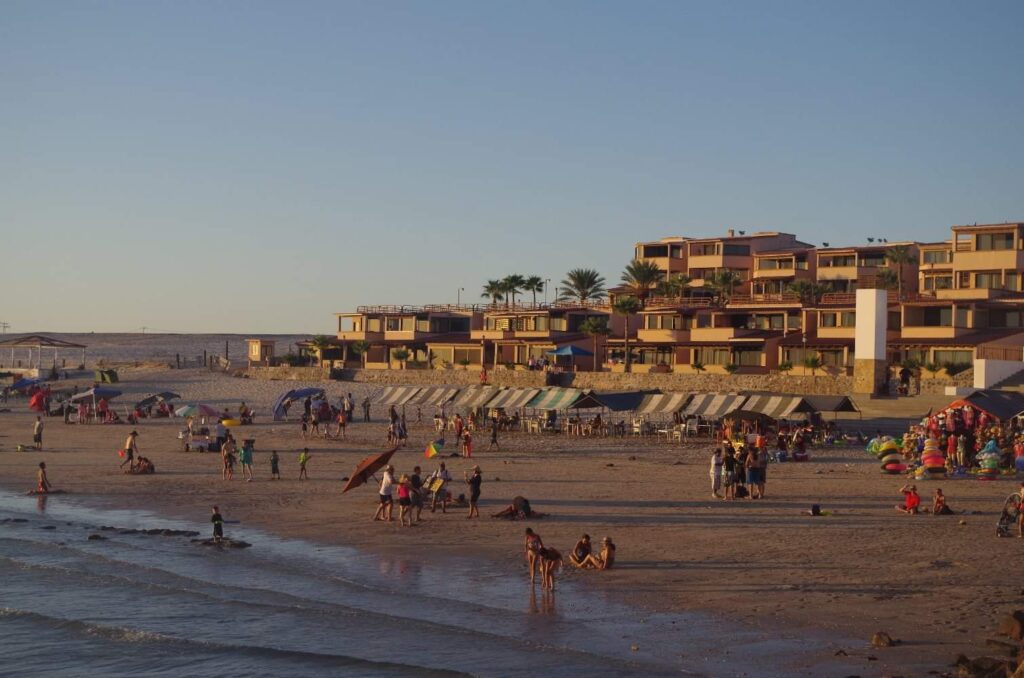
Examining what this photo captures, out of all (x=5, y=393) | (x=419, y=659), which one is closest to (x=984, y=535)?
(x=419, y=659)

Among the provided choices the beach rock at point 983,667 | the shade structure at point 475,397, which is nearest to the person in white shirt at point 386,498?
the beach rock at point 983,667

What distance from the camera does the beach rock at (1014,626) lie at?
12.5m

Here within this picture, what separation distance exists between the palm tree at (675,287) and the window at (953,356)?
20818mm

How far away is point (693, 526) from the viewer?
72.4 feet

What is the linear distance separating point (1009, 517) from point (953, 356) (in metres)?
37.3

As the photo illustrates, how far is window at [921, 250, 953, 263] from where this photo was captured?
6988cm

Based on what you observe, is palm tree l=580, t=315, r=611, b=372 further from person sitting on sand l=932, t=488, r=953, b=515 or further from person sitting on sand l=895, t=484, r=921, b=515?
person sitting on sand l=932, t=488, r=953, b=515

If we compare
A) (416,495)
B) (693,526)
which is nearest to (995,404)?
(693,526)

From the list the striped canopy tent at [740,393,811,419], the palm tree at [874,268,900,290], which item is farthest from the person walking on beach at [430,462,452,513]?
the palm tree at [874,268,900,290]

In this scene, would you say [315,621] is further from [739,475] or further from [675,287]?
[675,287]

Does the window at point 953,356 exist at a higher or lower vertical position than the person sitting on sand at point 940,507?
higher

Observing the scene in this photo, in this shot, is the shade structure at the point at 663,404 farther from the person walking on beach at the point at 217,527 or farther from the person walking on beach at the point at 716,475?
the person walking on beach at the point at 217,527

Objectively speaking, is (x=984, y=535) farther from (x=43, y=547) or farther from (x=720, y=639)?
(x=43, y=547)

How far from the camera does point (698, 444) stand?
39.6 metres
